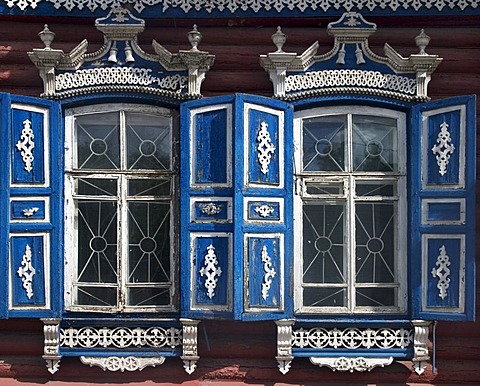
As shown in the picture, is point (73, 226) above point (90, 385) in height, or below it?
above

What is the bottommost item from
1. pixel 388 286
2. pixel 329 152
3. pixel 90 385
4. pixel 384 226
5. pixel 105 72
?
pixel 90 385

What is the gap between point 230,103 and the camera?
427 cm

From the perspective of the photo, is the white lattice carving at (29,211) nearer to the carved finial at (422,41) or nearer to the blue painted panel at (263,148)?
the blue painted panel at (263,148)

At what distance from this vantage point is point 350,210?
444 centimetres

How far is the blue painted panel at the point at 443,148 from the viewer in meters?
4.25

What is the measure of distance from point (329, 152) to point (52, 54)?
1.66 meters

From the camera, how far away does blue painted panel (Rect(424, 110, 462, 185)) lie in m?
4.25

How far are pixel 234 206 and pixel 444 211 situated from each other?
1.16m

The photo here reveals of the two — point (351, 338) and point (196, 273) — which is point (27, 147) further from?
point (351, 338)

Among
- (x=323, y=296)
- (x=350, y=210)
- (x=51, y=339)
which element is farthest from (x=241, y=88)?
(x=51, y=339)

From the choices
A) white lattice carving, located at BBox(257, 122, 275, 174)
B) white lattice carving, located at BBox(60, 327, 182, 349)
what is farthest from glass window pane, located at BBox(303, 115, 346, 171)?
white lattice carving, located at BBox(60, 327, 182, 349)

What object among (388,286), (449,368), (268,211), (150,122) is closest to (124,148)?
(150,122)

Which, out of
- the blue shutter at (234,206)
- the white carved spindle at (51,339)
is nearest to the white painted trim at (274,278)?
the blue shutter at (234,206)

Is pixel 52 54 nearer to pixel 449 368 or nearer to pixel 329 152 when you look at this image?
pixel 329 152
